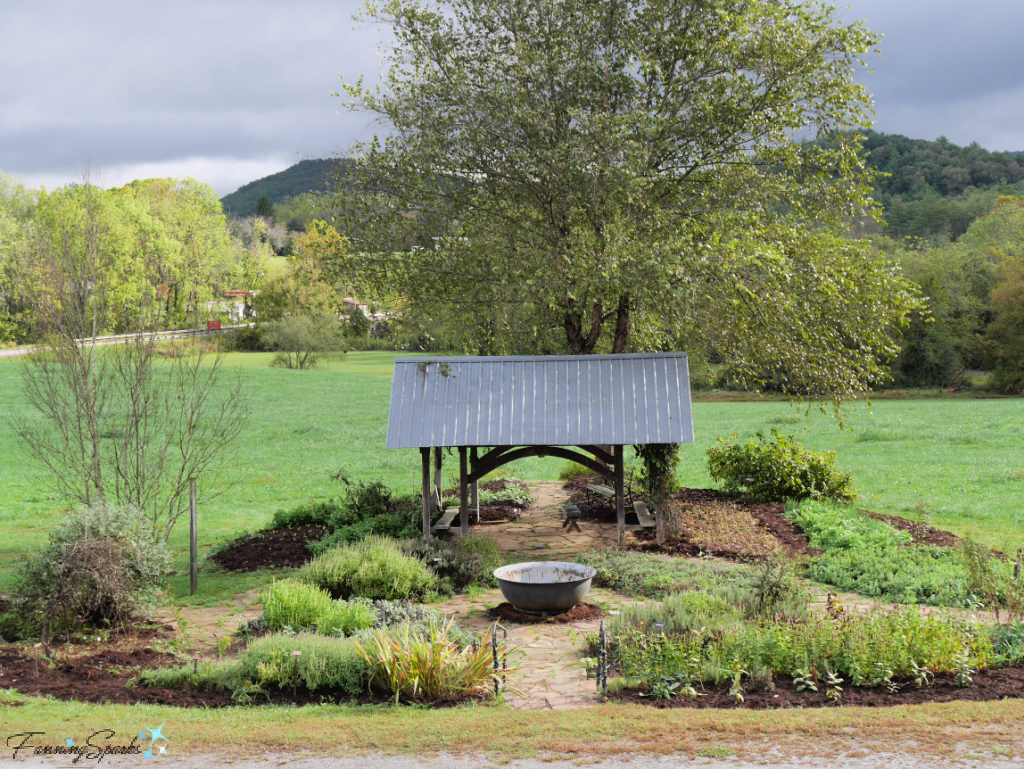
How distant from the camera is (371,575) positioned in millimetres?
9711

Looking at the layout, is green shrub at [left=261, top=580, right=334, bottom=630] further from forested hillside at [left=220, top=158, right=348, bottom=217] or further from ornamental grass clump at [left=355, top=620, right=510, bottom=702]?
forested hillside at [left=220, top=158, right=348, bottom=217]

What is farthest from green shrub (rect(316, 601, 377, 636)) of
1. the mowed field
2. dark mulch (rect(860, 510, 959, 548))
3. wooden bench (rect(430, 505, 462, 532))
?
dark mulch (rect(860, 510, 959, 548))

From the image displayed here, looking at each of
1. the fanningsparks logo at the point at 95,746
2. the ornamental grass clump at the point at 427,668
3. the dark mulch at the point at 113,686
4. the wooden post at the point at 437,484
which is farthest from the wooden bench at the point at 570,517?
the fanningsparks logo at the point at 95,746

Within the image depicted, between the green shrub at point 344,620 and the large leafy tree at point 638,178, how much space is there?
630 cm

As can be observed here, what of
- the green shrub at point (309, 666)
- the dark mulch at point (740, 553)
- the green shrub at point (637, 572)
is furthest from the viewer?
the dark mulch at point (740, 553)

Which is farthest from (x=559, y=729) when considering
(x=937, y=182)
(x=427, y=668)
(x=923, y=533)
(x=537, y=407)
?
(x=937, y=182)

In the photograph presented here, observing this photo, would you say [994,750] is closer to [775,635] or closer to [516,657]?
[775,635]

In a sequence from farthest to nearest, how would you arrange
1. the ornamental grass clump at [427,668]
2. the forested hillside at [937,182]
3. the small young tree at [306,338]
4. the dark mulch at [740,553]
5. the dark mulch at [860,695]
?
the forested hillside at [937,182]
the small young tree at [306,338]
the dark mulch at [740,553]
the ornamental grass clump at [427,668]
the dark mulch at [860,695]

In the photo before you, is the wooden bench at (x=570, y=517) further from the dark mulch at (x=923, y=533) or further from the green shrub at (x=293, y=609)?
the green shrub at (x=293, y=609)

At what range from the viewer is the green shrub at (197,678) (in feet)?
23.1

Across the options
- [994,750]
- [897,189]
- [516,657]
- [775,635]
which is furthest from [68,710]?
[897,189]

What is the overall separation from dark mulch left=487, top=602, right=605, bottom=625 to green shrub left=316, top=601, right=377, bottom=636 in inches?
61.5

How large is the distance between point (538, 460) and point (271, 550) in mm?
14201

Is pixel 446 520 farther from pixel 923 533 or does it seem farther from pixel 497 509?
pixel 923 533
